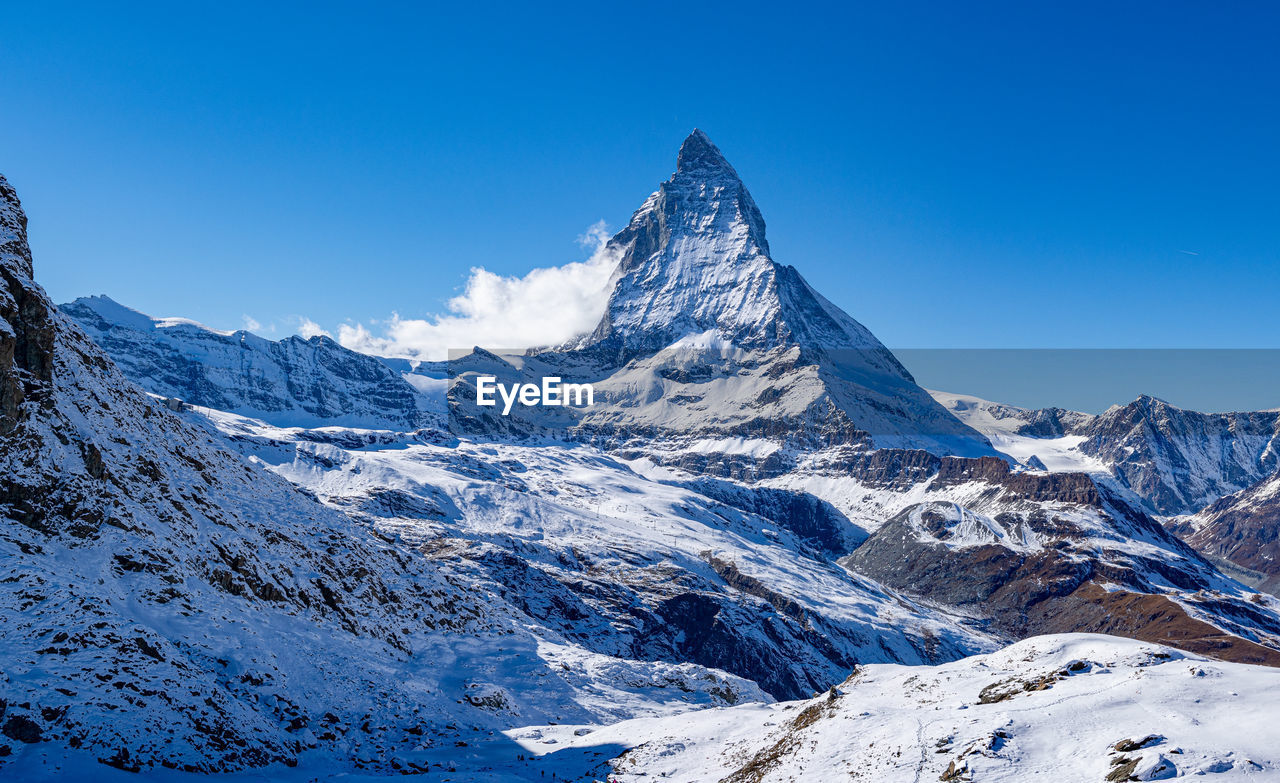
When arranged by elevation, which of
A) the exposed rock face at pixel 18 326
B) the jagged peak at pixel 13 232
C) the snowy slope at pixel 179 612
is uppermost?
the jagged peak at pixel 13 232

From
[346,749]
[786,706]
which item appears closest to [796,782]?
[786,706]

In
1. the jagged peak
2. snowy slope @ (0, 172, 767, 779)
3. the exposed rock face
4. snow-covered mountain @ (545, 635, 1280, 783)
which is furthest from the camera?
the jagged peak

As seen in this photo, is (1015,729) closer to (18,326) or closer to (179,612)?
(179,612)

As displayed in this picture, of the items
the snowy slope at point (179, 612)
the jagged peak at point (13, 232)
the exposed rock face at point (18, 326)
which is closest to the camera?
the snowy slope at point (179, 612)

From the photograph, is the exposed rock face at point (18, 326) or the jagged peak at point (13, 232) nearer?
the exposed rock face at point (18, 326)

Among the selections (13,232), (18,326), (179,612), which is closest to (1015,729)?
(179,612)

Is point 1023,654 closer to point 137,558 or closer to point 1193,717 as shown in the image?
point 1193,717

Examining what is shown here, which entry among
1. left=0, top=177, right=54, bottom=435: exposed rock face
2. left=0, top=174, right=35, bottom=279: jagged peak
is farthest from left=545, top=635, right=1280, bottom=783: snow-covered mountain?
left=0, top=174, right=35, bottom=279: jagged peak

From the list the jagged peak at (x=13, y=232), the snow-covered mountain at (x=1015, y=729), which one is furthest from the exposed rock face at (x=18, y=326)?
the snow-covered mountain at (x=1015, y=729)

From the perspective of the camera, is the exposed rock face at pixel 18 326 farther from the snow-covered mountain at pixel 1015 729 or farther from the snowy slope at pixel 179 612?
the snow-covered mountain at pixel 1015 729

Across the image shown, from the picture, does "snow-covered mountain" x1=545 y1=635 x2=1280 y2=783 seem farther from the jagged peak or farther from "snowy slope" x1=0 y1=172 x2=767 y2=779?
the jagged peak

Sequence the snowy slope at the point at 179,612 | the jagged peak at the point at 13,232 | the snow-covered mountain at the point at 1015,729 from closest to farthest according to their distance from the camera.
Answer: the snow-covered mountain at the point at 1015,729, the snowy slope at the point at 179,612, the jagged peak at the point at 13,232
